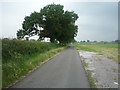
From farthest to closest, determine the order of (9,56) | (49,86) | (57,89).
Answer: (9,56) < (49,86) < (57,89)

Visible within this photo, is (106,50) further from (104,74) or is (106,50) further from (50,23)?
(104,74)

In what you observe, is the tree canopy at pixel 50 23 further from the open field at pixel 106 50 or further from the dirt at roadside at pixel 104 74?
the dirt at roadside at pixel 104 74

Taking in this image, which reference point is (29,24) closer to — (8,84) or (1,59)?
(1,59)

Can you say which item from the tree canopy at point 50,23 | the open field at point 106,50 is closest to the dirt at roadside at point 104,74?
the open field at point 106,50

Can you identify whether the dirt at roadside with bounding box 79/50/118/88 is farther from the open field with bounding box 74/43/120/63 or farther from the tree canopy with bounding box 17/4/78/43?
the tree canopy with bounding box 17/4/78/43

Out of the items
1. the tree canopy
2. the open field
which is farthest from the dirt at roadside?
the tree canopy

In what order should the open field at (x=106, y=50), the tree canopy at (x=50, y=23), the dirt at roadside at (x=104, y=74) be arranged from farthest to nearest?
the tree canopy at (x=50, y=23) → the open field at (x=106, y=50) → the dirt at roadside at (x=104, y=74)

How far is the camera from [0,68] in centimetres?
980

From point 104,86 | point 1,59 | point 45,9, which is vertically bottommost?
point 104,86

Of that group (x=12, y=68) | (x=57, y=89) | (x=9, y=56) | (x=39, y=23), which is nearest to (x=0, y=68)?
(x=12, y=68)

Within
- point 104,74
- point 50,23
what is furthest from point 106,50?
point 104,74

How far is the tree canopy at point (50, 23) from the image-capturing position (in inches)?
1948

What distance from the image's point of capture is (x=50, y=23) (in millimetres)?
49562

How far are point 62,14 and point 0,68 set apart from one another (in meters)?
44.3
